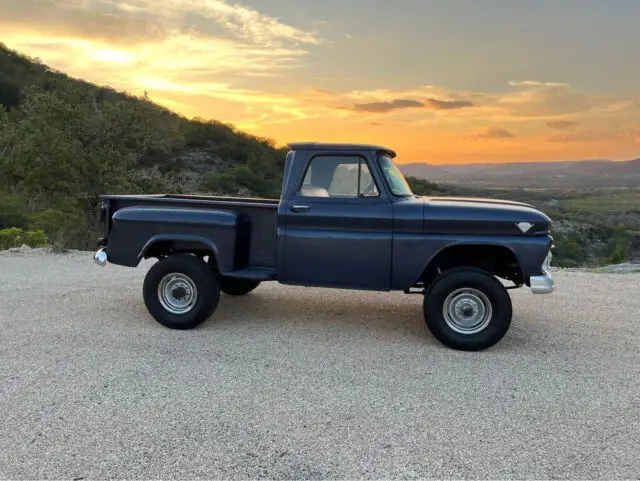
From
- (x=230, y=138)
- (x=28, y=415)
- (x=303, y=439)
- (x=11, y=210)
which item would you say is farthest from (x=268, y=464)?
(x=230, y=138)

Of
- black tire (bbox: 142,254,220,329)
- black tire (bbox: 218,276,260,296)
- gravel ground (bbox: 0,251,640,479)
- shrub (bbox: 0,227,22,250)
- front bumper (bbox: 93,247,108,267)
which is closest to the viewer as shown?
gravel ground (bbox: 0,251,640,479)

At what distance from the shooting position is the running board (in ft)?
18.9

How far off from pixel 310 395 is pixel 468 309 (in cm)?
207

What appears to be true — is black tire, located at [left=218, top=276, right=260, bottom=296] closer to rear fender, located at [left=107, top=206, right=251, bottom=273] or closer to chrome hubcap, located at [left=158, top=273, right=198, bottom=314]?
rear fender, located at [left=107, top=206, right=251, bottom=273]

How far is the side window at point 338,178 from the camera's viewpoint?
18.7ft

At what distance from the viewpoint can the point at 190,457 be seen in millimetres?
3449

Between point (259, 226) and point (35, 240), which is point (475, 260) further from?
point (35, 240)

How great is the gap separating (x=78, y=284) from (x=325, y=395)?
18.8ft

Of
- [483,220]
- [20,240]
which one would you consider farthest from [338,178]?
[20,240]

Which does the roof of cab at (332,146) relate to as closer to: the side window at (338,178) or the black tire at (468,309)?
the side window at (338,178)

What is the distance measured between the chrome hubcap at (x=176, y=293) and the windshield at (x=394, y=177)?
8.36ft

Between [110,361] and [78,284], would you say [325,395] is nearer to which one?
[110,361]

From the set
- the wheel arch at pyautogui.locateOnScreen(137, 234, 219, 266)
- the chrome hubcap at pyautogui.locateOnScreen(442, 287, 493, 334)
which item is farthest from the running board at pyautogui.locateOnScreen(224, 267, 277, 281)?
the chrome hubcap at pyautogui.locateOnScreen(442, 287, 493, 334)

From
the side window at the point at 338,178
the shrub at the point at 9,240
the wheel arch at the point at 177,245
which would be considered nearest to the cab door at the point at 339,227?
the side window at the point at 338,178
